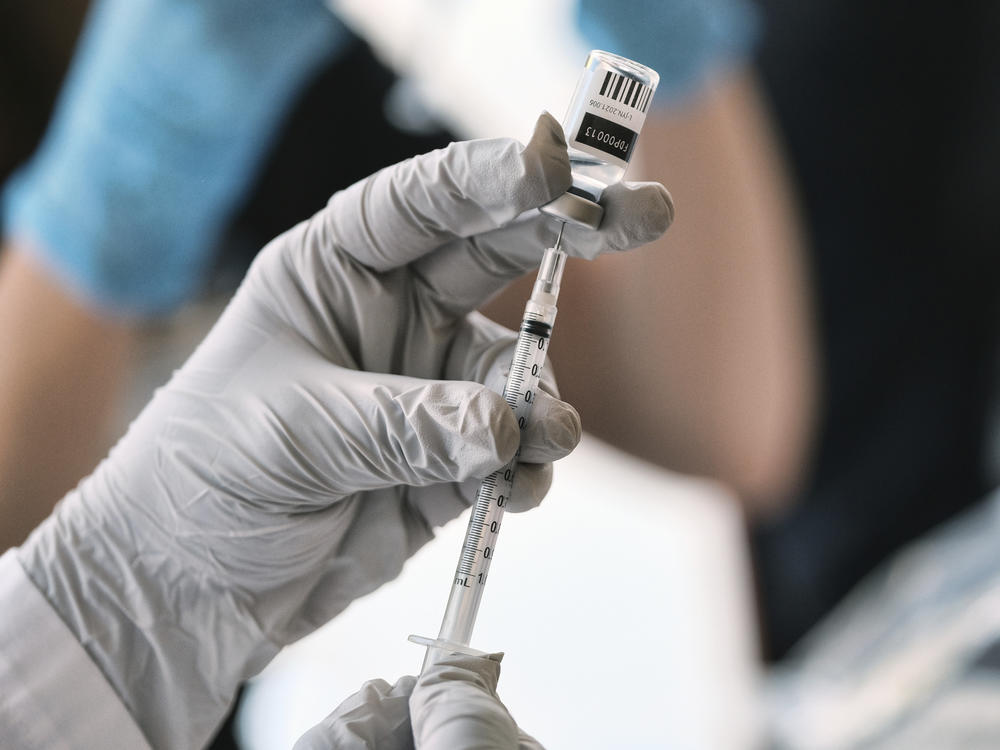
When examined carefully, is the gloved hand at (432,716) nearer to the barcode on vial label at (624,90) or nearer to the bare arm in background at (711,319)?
the barcode on vial label at (624,90)

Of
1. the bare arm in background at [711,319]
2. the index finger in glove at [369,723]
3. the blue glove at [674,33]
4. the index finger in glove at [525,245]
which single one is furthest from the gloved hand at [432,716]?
the blue glove at [674,33]

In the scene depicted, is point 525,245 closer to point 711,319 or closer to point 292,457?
point 292,457

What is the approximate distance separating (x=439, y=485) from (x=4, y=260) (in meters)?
0.93

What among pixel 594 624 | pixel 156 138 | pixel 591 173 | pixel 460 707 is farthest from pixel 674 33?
pixel 460 707

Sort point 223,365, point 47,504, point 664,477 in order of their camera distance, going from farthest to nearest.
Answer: point 664,477 → point 47,504 → point 223,365

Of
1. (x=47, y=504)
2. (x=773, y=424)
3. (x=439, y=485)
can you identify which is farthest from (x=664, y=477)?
(x=47, y=504)

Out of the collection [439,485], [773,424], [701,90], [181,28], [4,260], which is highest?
[701,90]

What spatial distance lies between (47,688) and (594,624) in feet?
2.54

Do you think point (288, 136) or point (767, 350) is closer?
point (288, 136)

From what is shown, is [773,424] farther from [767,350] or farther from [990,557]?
[990,557]

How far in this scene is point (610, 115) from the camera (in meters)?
0.65

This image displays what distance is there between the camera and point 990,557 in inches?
53.7

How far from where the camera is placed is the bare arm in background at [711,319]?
1.28m

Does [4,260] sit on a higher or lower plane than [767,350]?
lower
